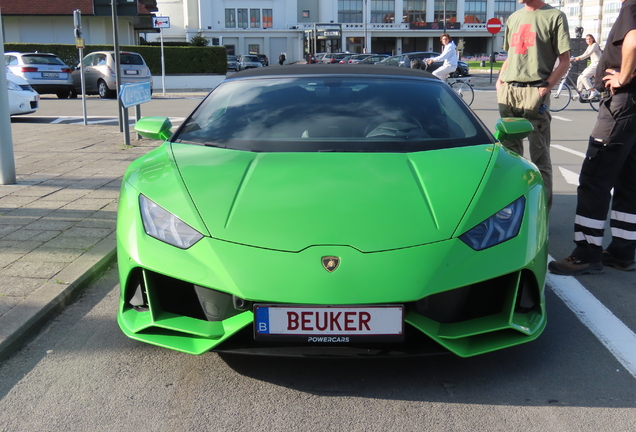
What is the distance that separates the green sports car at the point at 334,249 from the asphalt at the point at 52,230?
0.87 m

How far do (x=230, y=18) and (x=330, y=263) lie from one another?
8067cm

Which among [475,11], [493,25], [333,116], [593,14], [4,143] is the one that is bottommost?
[4,143]

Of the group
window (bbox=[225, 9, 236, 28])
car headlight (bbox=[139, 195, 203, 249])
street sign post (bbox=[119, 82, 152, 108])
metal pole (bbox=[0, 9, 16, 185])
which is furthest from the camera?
window (bbox=[225, 9, 236, 28])

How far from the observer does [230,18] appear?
79312mm

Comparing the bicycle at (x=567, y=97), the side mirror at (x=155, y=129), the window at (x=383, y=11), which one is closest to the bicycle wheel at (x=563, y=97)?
the bicycle at (x=567, y=97)

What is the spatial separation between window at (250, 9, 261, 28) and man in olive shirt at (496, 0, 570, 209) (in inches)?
3016

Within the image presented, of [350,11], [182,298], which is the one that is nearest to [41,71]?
[182,298]

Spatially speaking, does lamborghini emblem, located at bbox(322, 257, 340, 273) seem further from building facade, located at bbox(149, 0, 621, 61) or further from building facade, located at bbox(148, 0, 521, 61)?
building facade, located at bbox(148, 0, 521, 61)

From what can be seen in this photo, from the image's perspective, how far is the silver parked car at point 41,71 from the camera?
72.7ft

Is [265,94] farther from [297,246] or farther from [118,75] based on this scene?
[118,75]

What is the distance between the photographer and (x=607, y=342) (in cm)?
329

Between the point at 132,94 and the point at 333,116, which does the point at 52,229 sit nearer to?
the point at 333,116

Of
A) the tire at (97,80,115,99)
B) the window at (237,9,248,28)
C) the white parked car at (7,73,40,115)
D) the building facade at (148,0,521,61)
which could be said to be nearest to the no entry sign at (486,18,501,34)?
the tire at (97,80,115,99)

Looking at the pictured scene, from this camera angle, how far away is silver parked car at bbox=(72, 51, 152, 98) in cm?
2273
